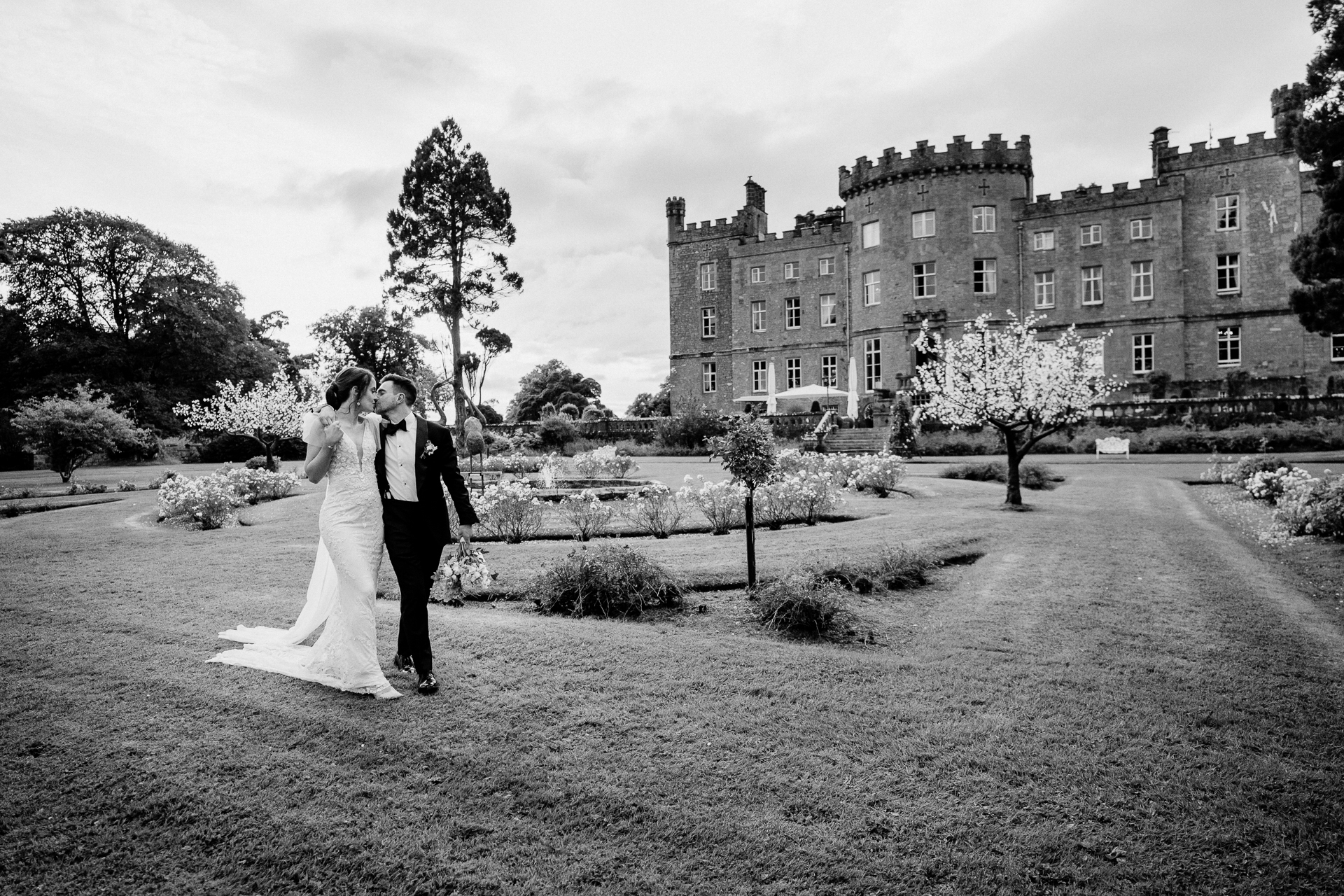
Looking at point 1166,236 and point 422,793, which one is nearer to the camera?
point 422,793

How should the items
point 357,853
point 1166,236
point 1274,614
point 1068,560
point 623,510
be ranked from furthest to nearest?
point 1166,236
point 623,510
point 1068,560
point 1274,614
point 357,853

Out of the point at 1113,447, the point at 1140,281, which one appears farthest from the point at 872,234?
the point at 1113,447

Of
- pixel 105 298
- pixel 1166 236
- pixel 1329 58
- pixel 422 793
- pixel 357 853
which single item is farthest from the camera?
pixel 105 298

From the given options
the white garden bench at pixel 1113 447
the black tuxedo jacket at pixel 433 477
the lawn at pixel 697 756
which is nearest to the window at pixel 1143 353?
the white garden bench at pixel 1113 447

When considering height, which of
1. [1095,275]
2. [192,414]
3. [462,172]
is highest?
[462,172]

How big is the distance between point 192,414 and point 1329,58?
43935 millimetres

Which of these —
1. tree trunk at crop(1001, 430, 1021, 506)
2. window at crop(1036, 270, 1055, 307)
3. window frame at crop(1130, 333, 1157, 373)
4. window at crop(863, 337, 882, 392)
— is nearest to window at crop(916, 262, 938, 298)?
window at crop(863, 337, 882, 392)

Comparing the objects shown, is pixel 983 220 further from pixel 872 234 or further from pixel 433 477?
pixel 433 477

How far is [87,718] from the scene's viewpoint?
4953mm

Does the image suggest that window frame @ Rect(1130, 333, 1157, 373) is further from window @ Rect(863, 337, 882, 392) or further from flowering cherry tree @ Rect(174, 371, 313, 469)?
flowering cherry tree @ Rect(174, 371, 313, 469)

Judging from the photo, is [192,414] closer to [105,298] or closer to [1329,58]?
[105,298]

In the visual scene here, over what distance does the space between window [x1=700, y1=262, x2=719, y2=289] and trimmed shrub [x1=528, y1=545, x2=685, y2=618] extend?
44.8 metres

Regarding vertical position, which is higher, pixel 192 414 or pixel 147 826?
pixel 192 414

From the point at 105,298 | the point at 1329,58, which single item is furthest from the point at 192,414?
the point at 1329,58
